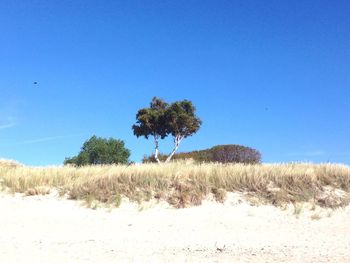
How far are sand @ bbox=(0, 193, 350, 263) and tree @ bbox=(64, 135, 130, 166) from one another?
2653cm

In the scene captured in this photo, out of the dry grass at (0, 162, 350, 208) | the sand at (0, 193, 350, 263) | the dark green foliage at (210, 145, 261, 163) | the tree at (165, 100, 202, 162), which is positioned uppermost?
the tree at (165, 100, 202, 162)

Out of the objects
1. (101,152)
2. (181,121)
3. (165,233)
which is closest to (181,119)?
(181,121)

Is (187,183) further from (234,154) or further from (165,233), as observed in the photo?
(234,154)

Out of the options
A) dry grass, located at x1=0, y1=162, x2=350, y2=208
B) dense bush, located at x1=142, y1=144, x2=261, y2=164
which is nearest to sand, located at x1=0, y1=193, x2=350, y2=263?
dry grass, located at x1=0, y1=162, x2=350, y2=208

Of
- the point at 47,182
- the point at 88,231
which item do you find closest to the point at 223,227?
the point at 88,231

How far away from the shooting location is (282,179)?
20.2 m

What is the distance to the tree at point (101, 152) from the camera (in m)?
46.2

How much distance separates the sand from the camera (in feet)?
44.8

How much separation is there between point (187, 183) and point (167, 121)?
25.1 meters

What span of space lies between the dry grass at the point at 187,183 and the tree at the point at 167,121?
23.0 metres

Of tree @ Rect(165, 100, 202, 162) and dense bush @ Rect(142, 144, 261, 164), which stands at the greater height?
tree @ Rect(165, 100, 202, 162)

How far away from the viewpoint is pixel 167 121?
4459cm

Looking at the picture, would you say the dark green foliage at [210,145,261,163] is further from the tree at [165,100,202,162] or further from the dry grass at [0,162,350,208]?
the dry grass at [0,162,350,208]

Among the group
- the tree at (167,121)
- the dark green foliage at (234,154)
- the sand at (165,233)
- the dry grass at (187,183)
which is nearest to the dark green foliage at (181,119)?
the tree at (167,121)
